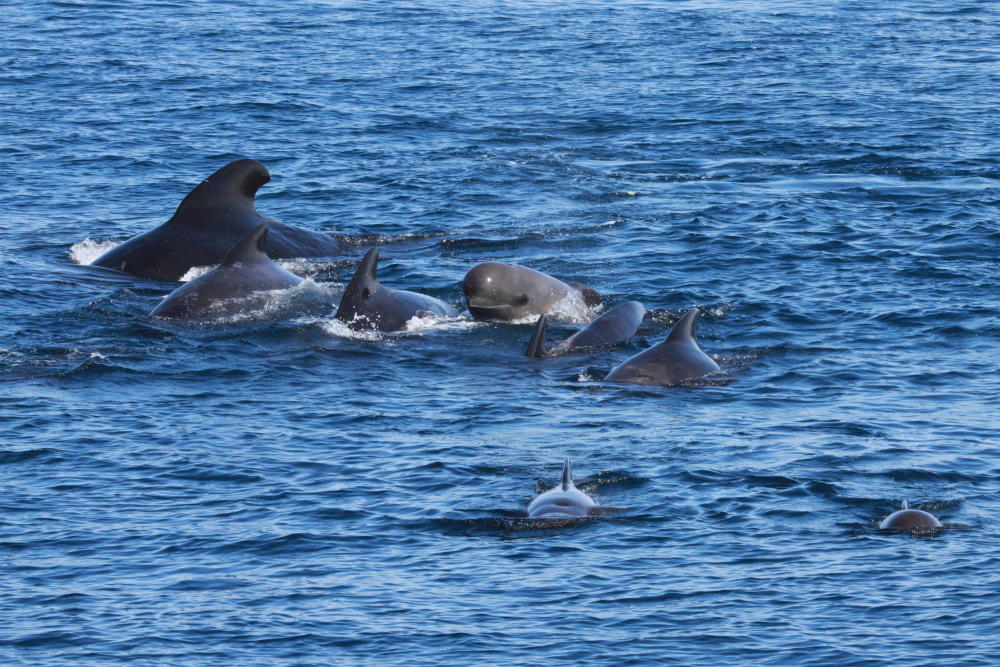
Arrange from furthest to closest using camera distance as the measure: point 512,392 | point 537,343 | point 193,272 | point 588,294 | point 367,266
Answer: point 193,272 < point 588,294 < point 367,266 < point 537,343 < point 512,392

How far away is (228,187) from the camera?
2202 centimetres

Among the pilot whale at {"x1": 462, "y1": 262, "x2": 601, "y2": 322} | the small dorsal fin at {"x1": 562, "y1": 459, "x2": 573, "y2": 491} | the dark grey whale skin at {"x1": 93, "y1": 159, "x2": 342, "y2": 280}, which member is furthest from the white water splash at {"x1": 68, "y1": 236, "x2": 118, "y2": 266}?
the small dorsal fin at {"x1": 562, "y1": 459, "x2": 573, "y2": 491}

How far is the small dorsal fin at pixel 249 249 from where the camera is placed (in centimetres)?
1994

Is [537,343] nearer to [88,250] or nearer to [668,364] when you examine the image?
[668,364]

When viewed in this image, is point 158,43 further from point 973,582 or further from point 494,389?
point 973,582

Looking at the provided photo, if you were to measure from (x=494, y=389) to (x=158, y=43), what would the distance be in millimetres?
27775

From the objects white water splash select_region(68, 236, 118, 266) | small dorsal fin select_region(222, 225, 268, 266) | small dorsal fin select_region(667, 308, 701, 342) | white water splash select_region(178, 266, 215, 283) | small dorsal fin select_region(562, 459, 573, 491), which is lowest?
white water splash select_region(68, 236, 118, 266)

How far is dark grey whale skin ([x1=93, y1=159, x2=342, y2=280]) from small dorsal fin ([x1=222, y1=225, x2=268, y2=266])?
1.58m

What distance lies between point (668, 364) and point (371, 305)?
12.7 feet

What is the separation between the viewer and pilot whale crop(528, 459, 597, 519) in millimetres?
13430

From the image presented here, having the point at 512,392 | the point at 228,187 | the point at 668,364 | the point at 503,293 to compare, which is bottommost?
the point at 512,392

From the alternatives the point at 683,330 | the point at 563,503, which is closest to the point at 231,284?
the point at 683,330

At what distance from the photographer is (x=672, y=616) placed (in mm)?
11852

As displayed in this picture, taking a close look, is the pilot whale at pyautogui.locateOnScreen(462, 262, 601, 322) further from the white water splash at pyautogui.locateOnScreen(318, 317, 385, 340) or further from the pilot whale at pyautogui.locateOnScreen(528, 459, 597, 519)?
the pilot whale at pyautogui.locateOnScreen(528, 459, 597, 519)
